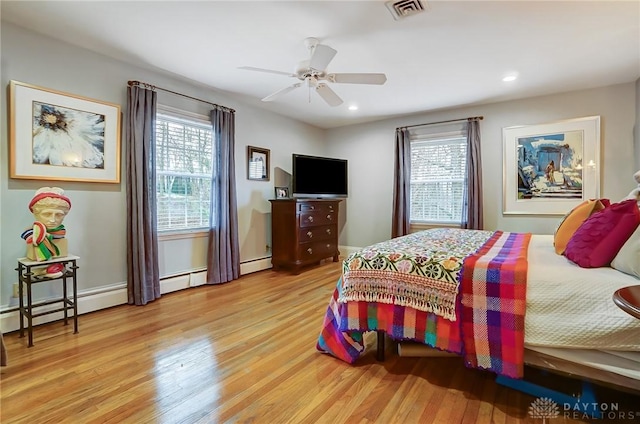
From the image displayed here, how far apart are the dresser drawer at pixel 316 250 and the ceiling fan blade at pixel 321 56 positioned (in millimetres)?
2552

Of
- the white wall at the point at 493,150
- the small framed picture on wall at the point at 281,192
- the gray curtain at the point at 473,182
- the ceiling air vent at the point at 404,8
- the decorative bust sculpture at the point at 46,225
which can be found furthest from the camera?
the small framed picture on wall at the point at 281,192

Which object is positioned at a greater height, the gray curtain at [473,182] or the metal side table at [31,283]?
the gray curtain at [473,182]

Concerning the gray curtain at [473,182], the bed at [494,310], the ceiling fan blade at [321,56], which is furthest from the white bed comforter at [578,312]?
the gray curtain at [473,182]

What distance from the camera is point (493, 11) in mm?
2158

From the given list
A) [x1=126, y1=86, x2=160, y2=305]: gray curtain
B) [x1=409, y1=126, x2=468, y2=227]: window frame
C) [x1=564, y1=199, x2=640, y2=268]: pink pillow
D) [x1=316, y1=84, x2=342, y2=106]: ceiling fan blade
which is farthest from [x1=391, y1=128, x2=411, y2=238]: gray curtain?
[x1=126, y1=86, x2=160, y2=305]: gray curtain

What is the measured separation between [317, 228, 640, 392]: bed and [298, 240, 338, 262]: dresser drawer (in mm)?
2359

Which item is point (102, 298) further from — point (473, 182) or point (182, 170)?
point (473, 182)

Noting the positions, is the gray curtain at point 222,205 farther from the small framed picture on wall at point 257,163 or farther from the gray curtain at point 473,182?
the gray curtain at point 473,182

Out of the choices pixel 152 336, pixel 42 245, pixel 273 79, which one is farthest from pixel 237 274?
pixel 273 79

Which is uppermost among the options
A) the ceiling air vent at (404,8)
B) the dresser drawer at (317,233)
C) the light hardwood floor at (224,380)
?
the ceiling air vent at (404,8)

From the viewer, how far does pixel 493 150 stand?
4.25 meters

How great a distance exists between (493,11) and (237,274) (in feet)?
12.5

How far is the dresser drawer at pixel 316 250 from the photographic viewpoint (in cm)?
438

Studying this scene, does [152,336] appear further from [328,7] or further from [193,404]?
[328,7]
